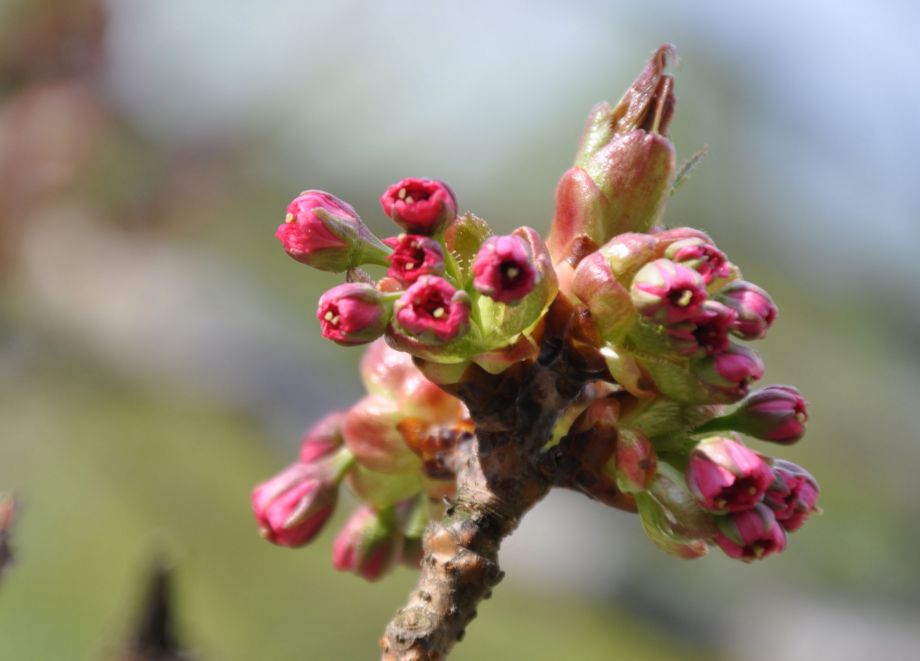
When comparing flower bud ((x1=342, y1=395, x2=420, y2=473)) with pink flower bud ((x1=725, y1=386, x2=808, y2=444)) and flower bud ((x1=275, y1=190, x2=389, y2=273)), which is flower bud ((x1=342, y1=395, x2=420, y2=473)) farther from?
pink flower bud ((x1=725, y1=386, x2=808, y2=444))

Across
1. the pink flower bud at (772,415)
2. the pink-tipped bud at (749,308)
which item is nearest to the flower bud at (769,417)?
the pink flower bud at (772,415)

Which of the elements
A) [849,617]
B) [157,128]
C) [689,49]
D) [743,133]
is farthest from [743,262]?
[157,128]

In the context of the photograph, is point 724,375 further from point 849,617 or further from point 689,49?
point 689,49

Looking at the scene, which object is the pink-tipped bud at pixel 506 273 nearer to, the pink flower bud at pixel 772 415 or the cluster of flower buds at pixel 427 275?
the cluster of flower buds at pixel 427 275

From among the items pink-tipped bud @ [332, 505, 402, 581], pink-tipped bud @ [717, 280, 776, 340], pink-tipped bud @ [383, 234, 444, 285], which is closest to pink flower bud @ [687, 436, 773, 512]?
pink-tipped bud @ [717, 280, 776, 340]

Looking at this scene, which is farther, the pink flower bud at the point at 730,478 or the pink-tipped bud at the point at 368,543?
the pink-tipped bud at the point at 368,543

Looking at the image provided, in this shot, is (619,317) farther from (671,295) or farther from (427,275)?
(427,275)

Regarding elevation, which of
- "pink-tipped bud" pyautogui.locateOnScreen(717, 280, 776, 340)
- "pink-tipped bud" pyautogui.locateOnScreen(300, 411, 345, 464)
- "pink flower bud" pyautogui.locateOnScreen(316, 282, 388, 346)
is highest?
"pink-tipped bud" pyautogui.locateOnScreen(717, 280, 776, 340)
